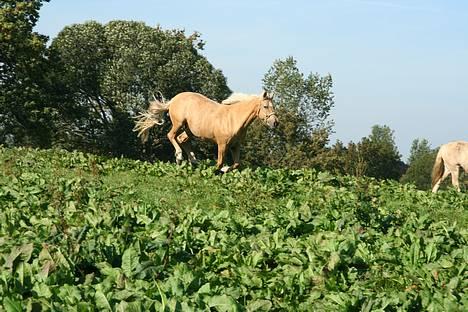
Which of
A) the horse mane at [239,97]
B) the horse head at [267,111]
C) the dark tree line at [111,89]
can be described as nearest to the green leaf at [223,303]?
the horse head at [267,111]

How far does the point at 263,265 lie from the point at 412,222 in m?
3.78

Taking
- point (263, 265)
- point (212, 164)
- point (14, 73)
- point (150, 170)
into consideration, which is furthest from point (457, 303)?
point (14, 73)

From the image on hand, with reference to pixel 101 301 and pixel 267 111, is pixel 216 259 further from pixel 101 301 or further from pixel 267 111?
pixel 267 111

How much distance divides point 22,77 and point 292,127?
24.1m

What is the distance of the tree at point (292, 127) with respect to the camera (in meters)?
58.8

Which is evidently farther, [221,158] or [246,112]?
[246,112]

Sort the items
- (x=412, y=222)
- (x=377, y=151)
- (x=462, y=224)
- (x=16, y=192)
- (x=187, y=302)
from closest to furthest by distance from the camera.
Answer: (x=187, y=302), (x=412, y=222), (x=16, y=192), (x=462, y=224), (x=377, y=151)

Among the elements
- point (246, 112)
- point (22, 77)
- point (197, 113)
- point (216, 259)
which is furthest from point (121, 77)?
point (216, 259)

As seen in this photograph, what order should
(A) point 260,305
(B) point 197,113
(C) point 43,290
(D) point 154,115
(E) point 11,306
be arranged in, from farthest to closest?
(D) point 154,115 < (B) point 197,113 < (A) point 260,305 < (C) point 43,290 < (E) point 11,306

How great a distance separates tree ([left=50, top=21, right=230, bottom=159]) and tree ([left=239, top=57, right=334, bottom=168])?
21.9 feet

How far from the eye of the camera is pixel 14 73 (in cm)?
4272

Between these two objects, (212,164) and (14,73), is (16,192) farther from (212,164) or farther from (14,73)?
(14,73)

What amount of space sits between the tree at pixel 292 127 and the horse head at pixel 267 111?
37600 mm

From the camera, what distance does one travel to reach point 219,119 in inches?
794
